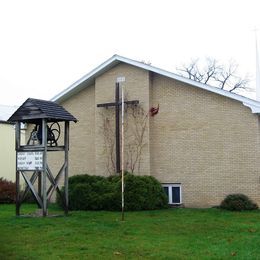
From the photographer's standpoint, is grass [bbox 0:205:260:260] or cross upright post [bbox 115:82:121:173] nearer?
grass [bbox 0:205:260:260]

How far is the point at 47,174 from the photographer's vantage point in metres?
16.2

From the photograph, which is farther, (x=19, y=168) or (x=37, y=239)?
(x=19, y=168)

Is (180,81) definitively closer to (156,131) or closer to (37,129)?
(156,131)

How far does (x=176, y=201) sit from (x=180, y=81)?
4763 mm

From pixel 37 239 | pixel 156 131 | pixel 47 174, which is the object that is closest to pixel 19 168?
pixel 47 174

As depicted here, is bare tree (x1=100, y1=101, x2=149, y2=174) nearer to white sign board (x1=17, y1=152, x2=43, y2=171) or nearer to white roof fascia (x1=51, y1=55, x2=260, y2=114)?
white roof fascia (x1=51, y1=55, x2=260, y2=114)

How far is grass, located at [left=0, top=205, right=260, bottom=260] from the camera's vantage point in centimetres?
934

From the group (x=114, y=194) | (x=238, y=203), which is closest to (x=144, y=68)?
(x=114, y=194)

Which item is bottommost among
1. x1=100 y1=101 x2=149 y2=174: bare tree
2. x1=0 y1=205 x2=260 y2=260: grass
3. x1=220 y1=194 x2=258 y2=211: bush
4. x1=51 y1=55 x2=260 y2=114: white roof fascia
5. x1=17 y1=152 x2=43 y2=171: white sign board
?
x1=0 y1=205 x2=260 y2=260: grass

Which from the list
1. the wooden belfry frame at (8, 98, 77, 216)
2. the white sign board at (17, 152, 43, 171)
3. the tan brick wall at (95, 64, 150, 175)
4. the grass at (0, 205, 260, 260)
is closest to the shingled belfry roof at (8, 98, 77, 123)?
the wooden belfry frame at (8, 98, 77, 216)

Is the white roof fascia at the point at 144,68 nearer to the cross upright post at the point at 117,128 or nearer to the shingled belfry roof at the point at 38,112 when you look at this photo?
the cross upright post at the point at 117,128

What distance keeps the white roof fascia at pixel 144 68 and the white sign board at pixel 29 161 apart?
22.2 ft

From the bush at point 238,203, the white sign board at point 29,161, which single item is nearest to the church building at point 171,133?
the bush at point 238,203

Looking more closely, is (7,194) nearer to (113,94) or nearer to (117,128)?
(117,128)
